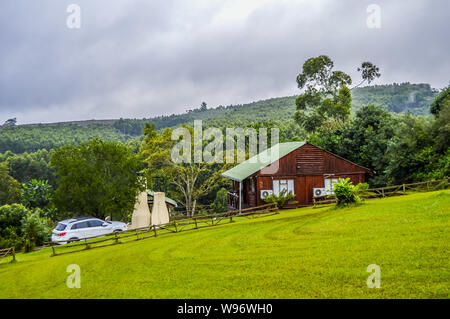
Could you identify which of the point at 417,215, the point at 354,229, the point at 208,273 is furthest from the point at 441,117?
the point at 208,273

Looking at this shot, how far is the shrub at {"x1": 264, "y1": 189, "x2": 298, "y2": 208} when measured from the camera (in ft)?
89.2

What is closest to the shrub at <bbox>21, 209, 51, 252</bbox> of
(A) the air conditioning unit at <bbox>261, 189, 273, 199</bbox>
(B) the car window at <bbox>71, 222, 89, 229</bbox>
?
(B) the car window at <bbox>71, 222, 89, 229</bbox>

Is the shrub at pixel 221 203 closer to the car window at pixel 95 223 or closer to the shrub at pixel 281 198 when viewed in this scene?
the shrub at pixel 281 198

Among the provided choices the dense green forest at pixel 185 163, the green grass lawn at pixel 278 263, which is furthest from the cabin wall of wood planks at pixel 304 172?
the green grass lawn at pixel 278 263

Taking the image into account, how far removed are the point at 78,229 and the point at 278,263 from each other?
15270mm

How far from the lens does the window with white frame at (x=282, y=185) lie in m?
28.6

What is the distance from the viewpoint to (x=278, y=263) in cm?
1205

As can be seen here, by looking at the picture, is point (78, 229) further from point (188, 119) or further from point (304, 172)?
point (188, 119)

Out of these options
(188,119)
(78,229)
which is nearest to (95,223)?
(78,229)

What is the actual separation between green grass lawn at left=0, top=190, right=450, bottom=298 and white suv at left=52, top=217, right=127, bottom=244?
2993mm

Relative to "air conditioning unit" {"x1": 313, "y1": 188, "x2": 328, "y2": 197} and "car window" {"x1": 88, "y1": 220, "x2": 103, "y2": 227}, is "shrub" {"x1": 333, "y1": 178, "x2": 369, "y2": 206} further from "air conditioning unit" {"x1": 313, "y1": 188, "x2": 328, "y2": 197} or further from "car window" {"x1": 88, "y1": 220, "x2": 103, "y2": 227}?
"car window" {"x1": 88, "y1": 220, "x2": 103, "y2": 227}
